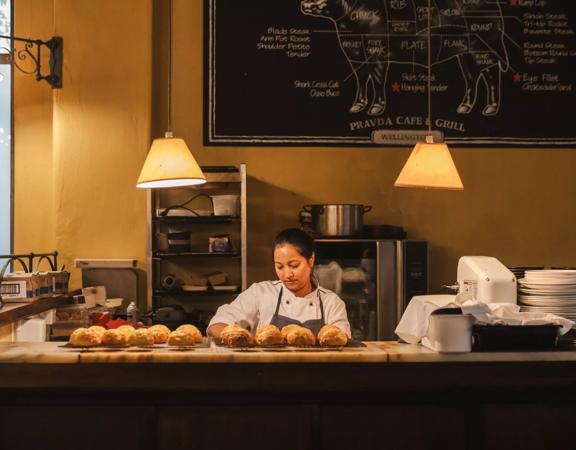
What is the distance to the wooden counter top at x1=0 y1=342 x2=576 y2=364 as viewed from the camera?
245 centimetres

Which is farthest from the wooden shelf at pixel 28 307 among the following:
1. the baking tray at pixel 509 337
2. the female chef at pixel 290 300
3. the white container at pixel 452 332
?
the baking tray at pixel 509 337

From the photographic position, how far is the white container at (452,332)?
8.21 ft

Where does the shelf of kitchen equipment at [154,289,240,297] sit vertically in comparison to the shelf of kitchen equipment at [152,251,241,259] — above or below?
below

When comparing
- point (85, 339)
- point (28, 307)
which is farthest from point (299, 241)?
point (28, 307)

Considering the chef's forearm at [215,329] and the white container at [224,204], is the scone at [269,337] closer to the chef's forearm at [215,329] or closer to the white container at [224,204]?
the chef's forearm at [215,329]

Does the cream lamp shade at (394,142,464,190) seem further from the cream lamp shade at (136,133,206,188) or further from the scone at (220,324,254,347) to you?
the scone at (220,324,254,347)

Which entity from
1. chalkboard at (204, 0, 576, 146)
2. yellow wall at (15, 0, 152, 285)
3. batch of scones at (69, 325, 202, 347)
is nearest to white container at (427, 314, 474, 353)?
batch of scones at (69, 325, 202, 347)
